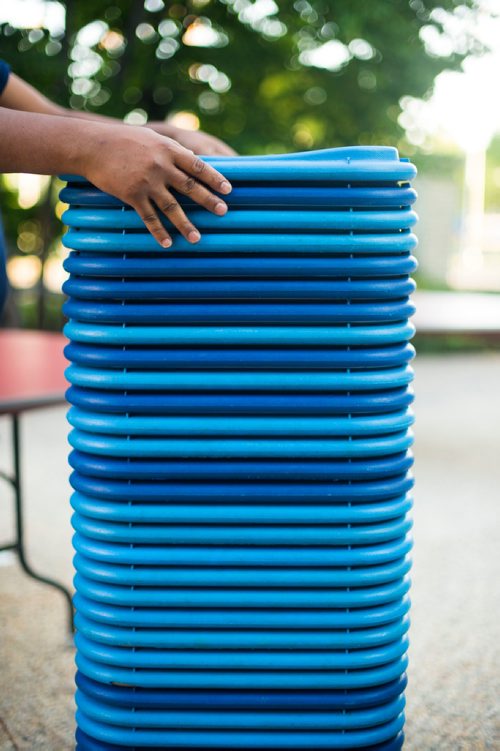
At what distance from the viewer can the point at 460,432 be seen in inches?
Answer: 253

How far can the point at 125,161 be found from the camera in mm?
1526

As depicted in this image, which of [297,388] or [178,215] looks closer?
[178,215]

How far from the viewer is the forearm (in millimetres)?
1587

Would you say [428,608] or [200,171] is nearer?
[200,171]

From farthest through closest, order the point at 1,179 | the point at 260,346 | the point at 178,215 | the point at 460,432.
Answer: the point at 1,179, the point at 460,432, the point at 260,346, the point at 178,215

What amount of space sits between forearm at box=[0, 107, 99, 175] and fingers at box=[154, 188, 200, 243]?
6.8 inches

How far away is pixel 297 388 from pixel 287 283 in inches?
7.5

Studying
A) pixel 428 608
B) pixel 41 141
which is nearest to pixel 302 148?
pixel 428 608

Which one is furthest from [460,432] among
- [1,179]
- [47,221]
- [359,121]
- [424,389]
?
[1,179]

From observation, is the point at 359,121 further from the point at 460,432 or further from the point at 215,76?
the point at 460,432

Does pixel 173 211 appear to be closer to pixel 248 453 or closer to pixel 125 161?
pixel 125 161

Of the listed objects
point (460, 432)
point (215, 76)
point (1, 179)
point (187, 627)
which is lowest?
point (460, 432)

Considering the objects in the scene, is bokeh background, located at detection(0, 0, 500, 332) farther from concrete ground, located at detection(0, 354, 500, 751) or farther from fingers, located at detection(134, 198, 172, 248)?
fingers, located at detection(134, 198, 172, 248)

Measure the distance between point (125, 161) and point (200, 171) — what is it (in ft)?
0.43
